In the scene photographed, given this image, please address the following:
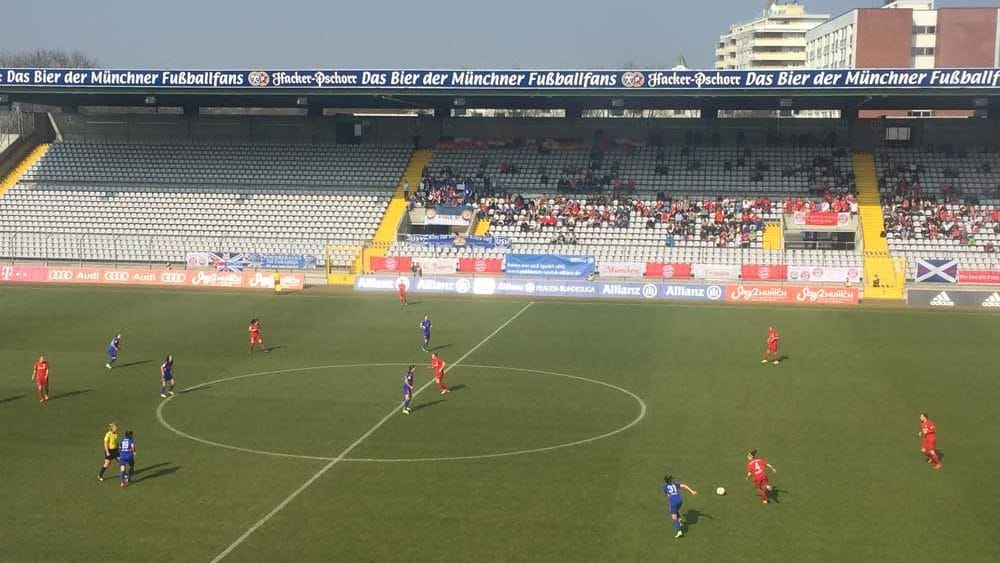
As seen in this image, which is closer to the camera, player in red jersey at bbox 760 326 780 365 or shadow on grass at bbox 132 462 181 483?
shadow on grass at bbox 132 462 181 483

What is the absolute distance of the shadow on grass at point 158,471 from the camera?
25719mm

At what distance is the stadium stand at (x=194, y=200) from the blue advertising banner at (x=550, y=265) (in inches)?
414

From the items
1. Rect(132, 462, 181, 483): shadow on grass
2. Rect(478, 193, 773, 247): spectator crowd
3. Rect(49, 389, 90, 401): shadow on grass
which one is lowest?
Rect(132, 462, 181, 483): shadow on grass

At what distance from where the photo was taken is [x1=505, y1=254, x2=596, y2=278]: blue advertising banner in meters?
62.4

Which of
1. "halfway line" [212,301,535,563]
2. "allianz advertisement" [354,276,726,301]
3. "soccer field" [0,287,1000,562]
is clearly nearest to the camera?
"halfway line" [212,301,535,563]

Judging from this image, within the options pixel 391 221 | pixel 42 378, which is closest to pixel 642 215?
pixel 391 221

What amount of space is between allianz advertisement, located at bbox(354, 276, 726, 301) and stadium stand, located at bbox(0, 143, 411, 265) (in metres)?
8.03

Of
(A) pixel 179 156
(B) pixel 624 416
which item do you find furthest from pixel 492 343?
(A) pixel 179 156

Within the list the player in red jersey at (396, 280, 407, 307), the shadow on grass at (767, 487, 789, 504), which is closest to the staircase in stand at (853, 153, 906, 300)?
the player in red jersey at (396, 280, 407, 307)

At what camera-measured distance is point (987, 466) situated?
26328 mm

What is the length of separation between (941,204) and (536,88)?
2684 centimetres

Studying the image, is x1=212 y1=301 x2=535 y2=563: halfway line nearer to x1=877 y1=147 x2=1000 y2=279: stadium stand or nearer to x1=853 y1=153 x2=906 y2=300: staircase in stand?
x1=853 y1=153 x2=906 y2=300: staircase in stand

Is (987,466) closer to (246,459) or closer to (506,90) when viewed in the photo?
(246,459)

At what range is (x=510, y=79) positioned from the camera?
67.0 meters
